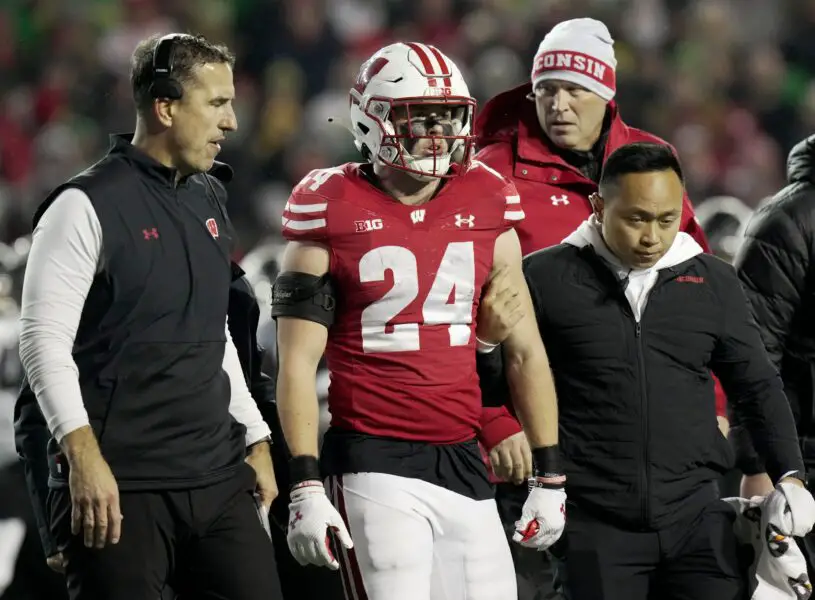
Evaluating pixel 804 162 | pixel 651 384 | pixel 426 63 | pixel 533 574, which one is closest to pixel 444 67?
pixel 426 63

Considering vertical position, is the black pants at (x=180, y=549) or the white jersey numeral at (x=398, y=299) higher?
the white jersey numeral at (x=398, y=299)

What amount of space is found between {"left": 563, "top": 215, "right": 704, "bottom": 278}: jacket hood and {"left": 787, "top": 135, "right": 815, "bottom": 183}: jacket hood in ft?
2.44

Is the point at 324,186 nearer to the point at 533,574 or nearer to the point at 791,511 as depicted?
the point at 791,511

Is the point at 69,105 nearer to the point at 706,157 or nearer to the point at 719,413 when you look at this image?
the point at 706,157

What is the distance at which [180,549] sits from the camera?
3145 mm

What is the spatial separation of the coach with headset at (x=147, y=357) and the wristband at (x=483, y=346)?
0.60m

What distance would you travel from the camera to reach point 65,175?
30.7 ft

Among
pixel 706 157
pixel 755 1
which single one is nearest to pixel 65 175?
pixel 706 157

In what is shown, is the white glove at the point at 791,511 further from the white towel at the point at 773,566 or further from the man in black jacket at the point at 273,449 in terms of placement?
the man in black jacket at the point at 273,449

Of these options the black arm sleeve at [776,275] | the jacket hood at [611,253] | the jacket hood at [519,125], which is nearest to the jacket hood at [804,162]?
the black arm sleeve at [776,275]

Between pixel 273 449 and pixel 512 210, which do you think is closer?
pixel 512 210

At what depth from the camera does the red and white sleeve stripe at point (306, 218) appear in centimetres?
329

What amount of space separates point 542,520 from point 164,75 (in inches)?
51.0

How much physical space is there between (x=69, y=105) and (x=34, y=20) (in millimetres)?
787
